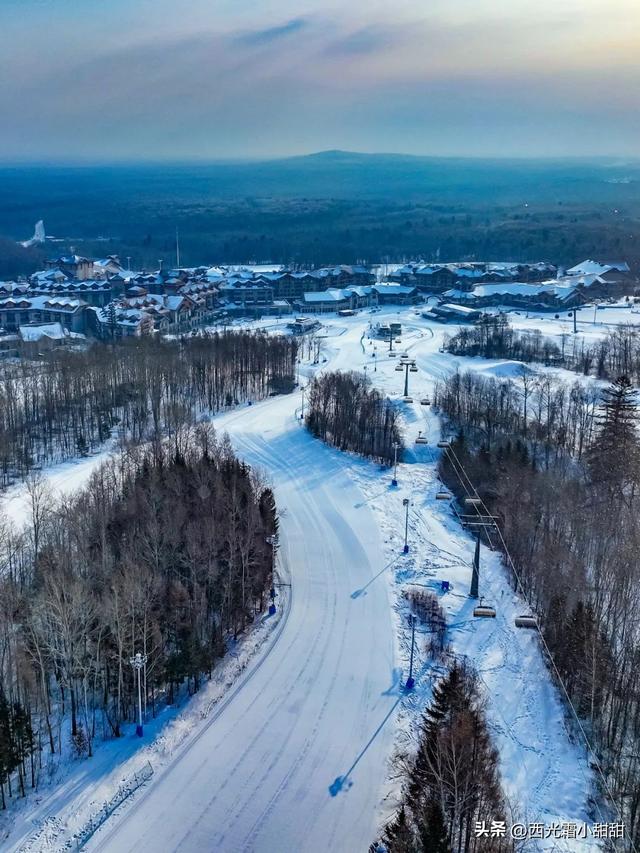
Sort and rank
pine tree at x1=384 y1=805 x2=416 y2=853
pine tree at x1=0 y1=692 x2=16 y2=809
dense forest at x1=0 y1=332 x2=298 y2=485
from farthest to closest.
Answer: dense forest at x1=0 y1=332 x2=298 y2=485, pine tree at x1=0 y1=692 x2=16 y2=809, pine tree at x1=384 y1=805 x2=416 y2=853

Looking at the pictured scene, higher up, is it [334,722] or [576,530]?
[576,530]

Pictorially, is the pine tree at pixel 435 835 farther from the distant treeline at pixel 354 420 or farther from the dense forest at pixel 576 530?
the distant treeline at pixel 354 420

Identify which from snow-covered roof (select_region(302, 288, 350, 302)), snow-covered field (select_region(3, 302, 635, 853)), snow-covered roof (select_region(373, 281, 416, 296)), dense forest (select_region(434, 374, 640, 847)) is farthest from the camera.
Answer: snow-covered roof (select_region(373, 281, 416, 296))

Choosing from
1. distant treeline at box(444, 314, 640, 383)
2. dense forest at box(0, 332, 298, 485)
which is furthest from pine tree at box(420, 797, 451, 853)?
distant treeline at box(444, 314, 640, 383)

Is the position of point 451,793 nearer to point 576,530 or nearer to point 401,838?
point 401,838

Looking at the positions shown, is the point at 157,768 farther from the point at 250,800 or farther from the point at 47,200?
the point at 47,200

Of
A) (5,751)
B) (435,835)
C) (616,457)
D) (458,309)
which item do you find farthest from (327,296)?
(435,835)

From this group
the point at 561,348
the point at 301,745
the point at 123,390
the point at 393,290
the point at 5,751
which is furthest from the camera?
the point at 393,290

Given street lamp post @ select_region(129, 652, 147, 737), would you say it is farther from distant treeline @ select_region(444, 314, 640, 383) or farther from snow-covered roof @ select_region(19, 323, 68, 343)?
snow-covered roof @ select_region(19, 323, 68, 343)
